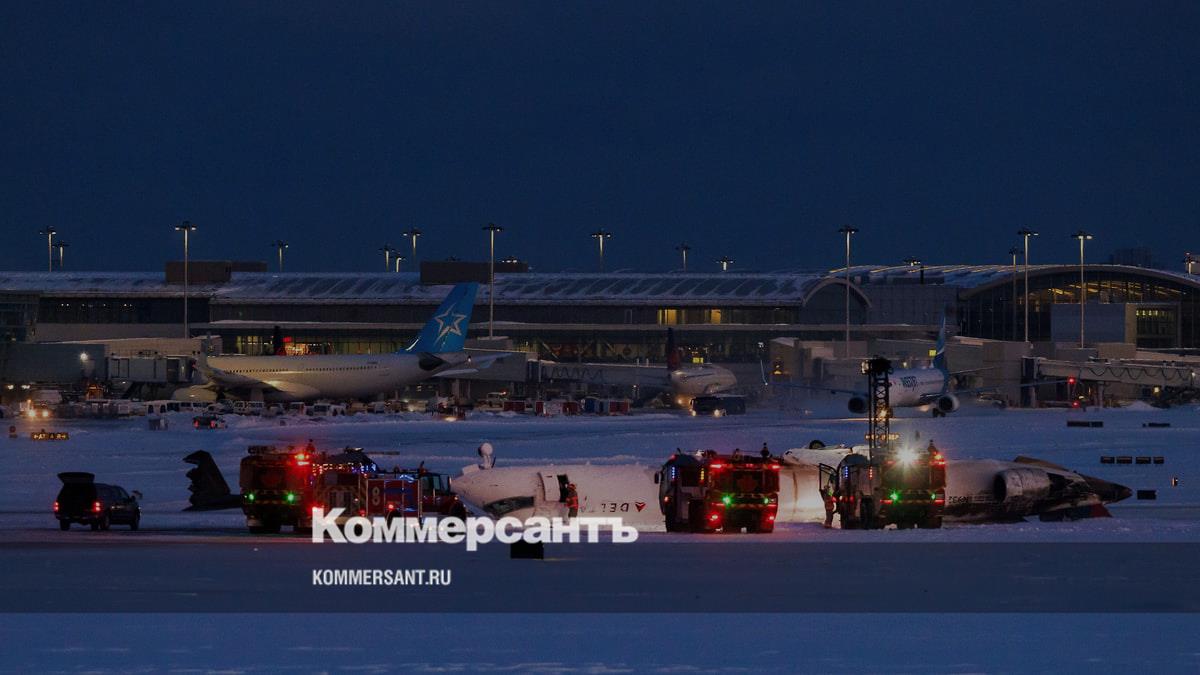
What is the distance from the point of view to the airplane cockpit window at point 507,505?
118 feet

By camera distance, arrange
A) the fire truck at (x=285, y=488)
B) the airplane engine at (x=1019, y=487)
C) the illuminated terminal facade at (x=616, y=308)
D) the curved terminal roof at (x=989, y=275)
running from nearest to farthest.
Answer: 1. the fire truck at (x=285, y=488)
2. the airplane engine at (x=1019, y=487)
3. the illuminated terminal facade at (x=616, y=308)
4. the curved terminal roof at (x=989, y=275)

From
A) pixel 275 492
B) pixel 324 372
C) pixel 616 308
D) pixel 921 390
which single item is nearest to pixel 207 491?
pixel 275 492

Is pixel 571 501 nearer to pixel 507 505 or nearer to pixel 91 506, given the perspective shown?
pixel 507 505

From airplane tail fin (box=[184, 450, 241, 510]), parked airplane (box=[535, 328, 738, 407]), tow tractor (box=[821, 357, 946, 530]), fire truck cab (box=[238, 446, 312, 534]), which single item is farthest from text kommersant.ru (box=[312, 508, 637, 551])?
parked airplane (box=[535, 328, 738, 407])

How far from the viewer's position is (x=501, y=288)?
13625cm

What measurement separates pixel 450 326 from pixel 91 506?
63.3 metres

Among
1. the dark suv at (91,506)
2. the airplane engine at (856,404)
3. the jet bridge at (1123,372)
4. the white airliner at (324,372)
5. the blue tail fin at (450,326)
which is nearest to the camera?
the dark suv at (91,506)

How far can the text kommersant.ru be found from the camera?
104 feet

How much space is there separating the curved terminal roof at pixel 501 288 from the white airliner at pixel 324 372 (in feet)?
113
